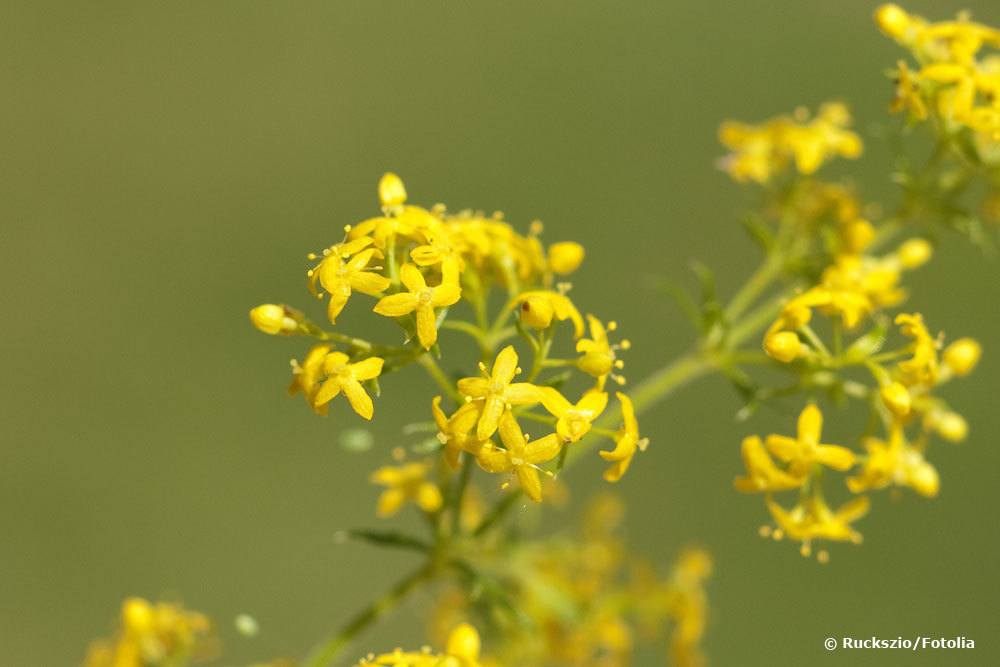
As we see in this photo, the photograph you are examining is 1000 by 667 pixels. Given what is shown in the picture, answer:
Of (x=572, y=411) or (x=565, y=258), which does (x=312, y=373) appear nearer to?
(x=572, y=411)

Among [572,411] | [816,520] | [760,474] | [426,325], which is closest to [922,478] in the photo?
[816,520]

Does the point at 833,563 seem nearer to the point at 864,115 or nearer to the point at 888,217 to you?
the point at 864,115

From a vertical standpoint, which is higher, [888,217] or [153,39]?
[153,39]

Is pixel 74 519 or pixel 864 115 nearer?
pixel 74 519

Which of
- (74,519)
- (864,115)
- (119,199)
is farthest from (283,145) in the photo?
(864,115)

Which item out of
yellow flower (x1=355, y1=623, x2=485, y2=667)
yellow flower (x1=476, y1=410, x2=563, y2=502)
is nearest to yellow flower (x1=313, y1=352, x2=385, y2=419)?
yellow flower (x1=476, y1=410, x2=563, y2=502)

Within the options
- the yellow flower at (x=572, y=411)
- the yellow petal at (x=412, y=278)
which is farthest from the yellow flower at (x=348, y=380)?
the yellow flower at (x=572, y=411)

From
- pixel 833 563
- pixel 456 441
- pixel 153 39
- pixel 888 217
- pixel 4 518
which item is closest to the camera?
pixel 456 441

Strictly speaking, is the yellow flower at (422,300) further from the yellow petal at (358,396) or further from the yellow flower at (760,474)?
the yellow flower at (760,474)

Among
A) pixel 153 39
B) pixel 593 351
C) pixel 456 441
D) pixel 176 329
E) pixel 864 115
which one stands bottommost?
pixel 456 441
